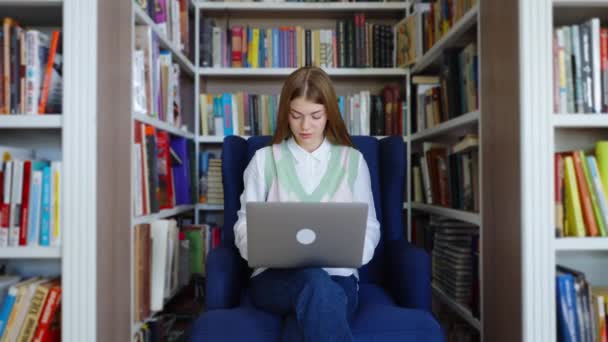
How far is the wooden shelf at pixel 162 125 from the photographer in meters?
1.79

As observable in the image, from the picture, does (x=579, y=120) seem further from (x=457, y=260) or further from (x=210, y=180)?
(x=210, y=180)

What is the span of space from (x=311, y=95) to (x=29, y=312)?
3.38 feet

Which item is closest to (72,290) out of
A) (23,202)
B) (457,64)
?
(23,202)

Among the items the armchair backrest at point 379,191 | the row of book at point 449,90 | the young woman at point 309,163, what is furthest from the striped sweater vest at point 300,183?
the row of book at point 449,90

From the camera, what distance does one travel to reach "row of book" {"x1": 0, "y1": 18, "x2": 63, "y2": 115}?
1.43 metres

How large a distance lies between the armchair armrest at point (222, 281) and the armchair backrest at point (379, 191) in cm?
21

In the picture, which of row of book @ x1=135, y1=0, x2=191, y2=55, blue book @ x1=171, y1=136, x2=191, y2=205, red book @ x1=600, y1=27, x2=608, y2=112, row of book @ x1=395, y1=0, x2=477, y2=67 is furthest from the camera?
blue book @ x1=171, y1=136, x2=191, y2=205

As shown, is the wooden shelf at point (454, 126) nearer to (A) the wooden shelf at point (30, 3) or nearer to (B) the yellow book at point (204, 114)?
(B) the yellow book at point (204, 114)

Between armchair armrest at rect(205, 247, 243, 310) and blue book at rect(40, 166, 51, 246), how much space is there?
448 mm

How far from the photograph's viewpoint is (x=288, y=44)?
2738 millimetres

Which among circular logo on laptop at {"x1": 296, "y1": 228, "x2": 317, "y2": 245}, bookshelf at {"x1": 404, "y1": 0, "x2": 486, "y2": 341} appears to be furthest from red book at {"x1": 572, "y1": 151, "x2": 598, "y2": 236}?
circular logo on laptop at {"x1": 296, "y1": 228, "x2": 317, "y2": 245}

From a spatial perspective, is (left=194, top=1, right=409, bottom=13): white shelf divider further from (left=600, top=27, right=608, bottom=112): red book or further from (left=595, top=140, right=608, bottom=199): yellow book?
(left=595, top=140, right=608, bottom=199): yellow book

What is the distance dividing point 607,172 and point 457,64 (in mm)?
856

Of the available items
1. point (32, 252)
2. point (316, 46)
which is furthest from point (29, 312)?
point (316, 46)
